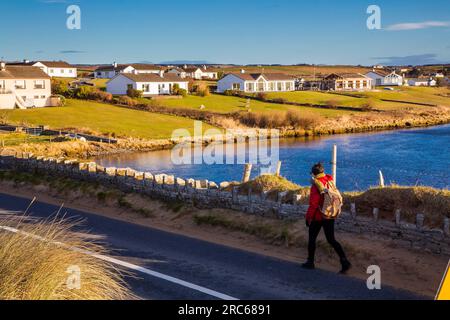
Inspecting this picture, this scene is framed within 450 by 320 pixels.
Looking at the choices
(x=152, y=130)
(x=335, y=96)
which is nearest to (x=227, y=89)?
(x=335, y=96)

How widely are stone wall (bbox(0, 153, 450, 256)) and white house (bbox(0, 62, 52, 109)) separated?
2042 inches

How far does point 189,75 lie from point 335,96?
5191 cm

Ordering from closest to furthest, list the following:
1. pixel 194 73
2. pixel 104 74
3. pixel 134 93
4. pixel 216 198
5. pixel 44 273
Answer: pixel 44 273 < pixel 216 198 < pixel 134 93 < pixel 104 74 < pixel 194 73

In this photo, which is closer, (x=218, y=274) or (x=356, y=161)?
(x=218, y=274)

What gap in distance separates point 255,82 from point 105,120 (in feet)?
165

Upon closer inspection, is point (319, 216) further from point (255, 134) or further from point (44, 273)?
point (255, 134)

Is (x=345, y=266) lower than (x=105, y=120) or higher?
lower

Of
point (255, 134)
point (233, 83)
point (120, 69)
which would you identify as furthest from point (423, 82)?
point (255, 134)

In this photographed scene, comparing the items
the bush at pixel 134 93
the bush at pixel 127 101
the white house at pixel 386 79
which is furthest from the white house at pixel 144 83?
the white house at pixel 386 79

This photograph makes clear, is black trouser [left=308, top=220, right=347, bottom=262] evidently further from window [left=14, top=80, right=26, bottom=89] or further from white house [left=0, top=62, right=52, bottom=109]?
window [left=14, top=80, right=26, bottom=89]

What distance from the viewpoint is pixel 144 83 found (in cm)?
9775

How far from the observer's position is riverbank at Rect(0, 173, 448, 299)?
37.5 feet

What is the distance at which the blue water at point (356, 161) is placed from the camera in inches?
1596
